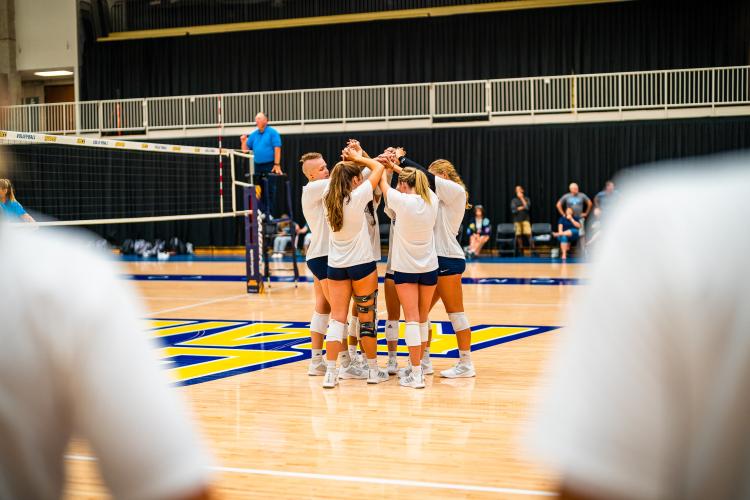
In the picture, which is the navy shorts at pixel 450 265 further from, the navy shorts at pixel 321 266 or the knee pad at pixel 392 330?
the navy shorts at pixel 321 266

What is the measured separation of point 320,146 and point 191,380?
16.4m

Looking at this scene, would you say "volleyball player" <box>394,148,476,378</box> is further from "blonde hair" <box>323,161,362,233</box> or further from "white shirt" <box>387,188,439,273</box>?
"blonde hair" <box>323,161,362,233</box>

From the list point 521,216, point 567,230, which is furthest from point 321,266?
point 521,216

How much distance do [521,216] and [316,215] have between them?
1439 cm

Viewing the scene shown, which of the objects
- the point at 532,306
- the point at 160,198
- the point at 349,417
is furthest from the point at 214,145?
the point at 349,417

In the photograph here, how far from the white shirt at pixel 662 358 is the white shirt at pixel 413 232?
550cm

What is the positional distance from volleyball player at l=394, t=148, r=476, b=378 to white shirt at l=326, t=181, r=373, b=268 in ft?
1.73

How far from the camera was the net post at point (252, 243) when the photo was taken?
Result: 42.0 feet

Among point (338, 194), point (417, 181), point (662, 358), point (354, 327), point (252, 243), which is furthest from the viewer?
point (252, 243)

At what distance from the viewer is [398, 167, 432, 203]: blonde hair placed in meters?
6.39

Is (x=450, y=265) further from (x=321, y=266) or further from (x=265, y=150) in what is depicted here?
(x=265, y=150)

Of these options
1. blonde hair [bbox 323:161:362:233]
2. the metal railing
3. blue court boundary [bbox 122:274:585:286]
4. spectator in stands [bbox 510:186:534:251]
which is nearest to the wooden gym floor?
blonde hair [bbox 323:161:362:233]

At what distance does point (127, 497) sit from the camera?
3.04 feet

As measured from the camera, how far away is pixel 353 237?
6.43 metres
